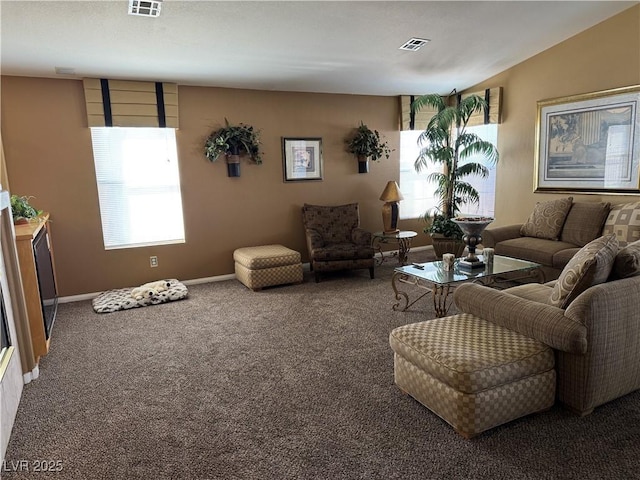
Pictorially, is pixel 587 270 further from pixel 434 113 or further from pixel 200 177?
pixel 434 113

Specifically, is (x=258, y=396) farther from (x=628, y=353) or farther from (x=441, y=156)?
(x=441, y=156)

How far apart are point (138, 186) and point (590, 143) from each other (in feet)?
16.6

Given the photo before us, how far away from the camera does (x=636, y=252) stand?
222 centimetres

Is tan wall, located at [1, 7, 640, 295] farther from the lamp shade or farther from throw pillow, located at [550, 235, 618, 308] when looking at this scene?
throw pillow, located at [550, 235, 618, 308]

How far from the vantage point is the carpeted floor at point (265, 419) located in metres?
1.91

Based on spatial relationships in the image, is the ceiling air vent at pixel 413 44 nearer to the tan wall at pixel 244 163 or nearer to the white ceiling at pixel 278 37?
the white ceiling at pixel 278 37

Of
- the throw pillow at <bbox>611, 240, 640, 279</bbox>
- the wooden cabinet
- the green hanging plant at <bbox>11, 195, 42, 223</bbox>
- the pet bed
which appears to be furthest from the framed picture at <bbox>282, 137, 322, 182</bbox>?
Answer: the throw pillow at <bbox>611, 240, 640, 279</bbox>

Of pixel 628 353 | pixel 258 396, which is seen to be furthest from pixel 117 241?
pixel 628 353

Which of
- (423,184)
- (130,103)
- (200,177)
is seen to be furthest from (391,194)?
(130,103)

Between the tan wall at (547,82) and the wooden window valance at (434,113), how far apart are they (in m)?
0.10

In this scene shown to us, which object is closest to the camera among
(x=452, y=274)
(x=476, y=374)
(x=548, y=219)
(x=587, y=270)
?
(x=476, y=374)

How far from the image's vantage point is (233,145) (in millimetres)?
4988

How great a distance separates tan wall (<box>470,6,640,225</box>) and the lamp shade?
4.70 ft

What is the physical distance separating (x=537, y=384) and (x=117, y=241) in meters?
4.38
